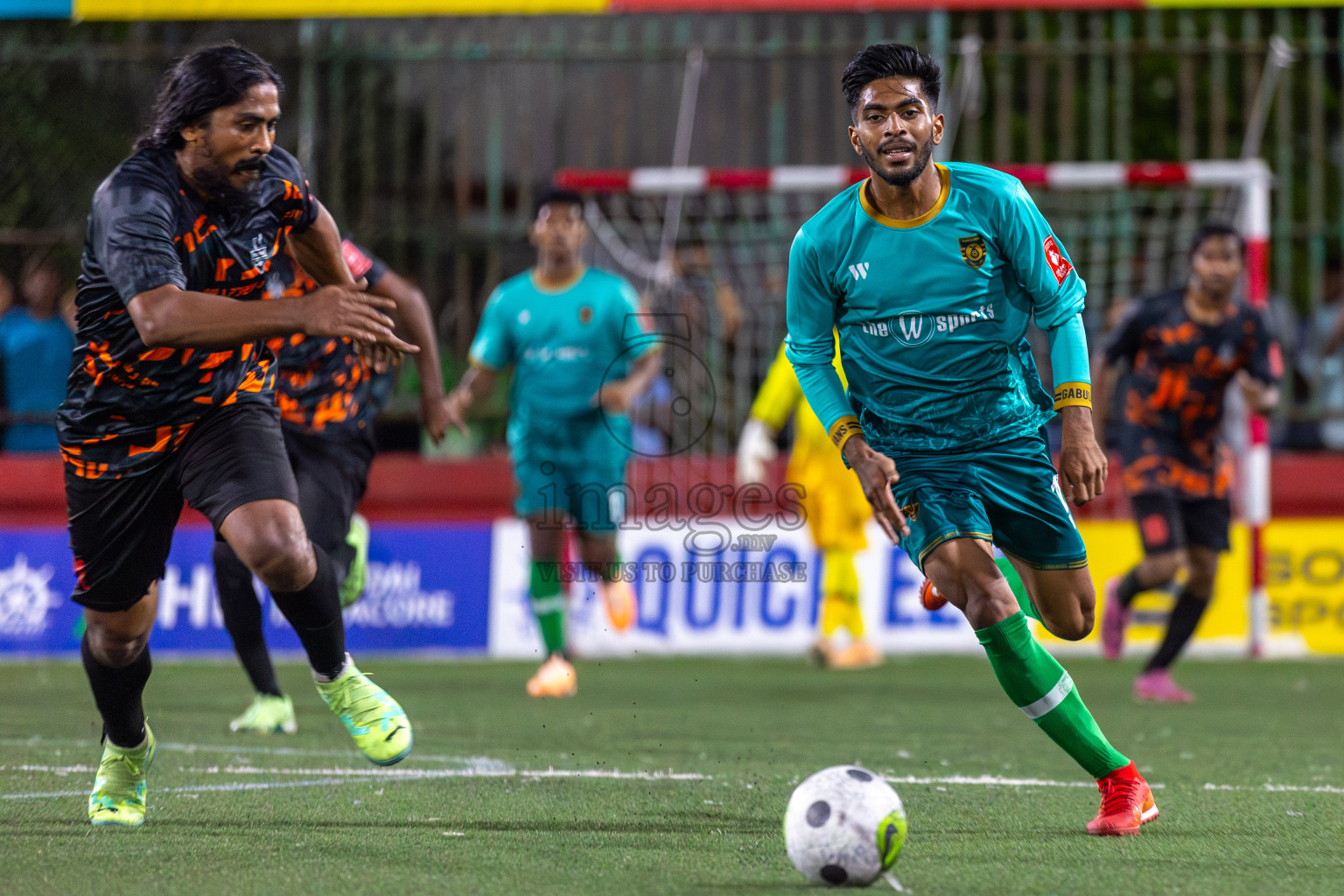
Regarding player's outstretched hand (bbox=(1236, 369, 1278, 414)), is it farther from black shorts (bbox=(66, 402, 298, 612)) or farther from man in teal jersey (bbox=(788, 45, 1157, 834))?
black shorts (bbox=(66, 402, 298, 612))

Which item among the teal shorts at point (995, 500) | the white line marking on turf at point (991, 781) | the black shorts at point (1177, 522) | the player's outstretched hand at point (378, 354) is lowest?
the white line marking on turf at point (991, 781)

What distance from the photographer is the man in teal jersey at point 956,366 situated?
4.67 meters

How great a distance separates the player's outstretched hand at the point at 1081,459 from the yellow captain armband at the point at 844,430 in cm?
57

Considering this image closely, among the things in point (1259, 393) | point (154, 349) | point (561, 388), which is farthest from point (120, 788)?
point (1259, 393)

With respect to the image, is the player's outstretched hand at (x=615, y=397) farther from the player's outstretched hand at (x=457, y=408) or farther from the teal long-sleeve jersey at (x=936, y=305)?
the teal long-sleeve jersey at (x=936, y=305)

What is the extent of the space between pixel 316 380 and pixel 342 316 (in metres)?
2.50

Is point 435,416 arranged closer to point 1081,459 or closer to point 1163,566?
point 1081,459

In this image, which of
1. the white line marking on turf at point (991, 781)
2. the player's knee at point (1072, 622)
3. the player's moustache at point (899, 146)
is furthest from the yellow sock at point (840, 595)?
the player's moustache at point (899, 146)

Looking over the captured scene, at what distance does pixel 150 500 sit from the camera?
183 inches

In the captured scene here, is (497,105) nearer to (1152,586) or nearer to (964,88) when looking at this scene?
(964,88)

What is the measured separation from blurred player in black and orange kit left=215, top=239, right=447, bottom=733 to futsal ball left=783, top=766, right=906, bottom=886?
111 inches

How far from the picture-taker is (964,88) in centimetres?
1219

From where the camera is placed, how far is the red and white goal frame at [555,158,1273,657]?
10.8 metres

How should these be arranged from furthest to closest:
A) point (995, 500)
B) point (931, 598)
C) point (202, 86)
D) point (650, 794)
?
point (650, 794) < point (931, 598) < point (995, 500) < point (202, 86)
